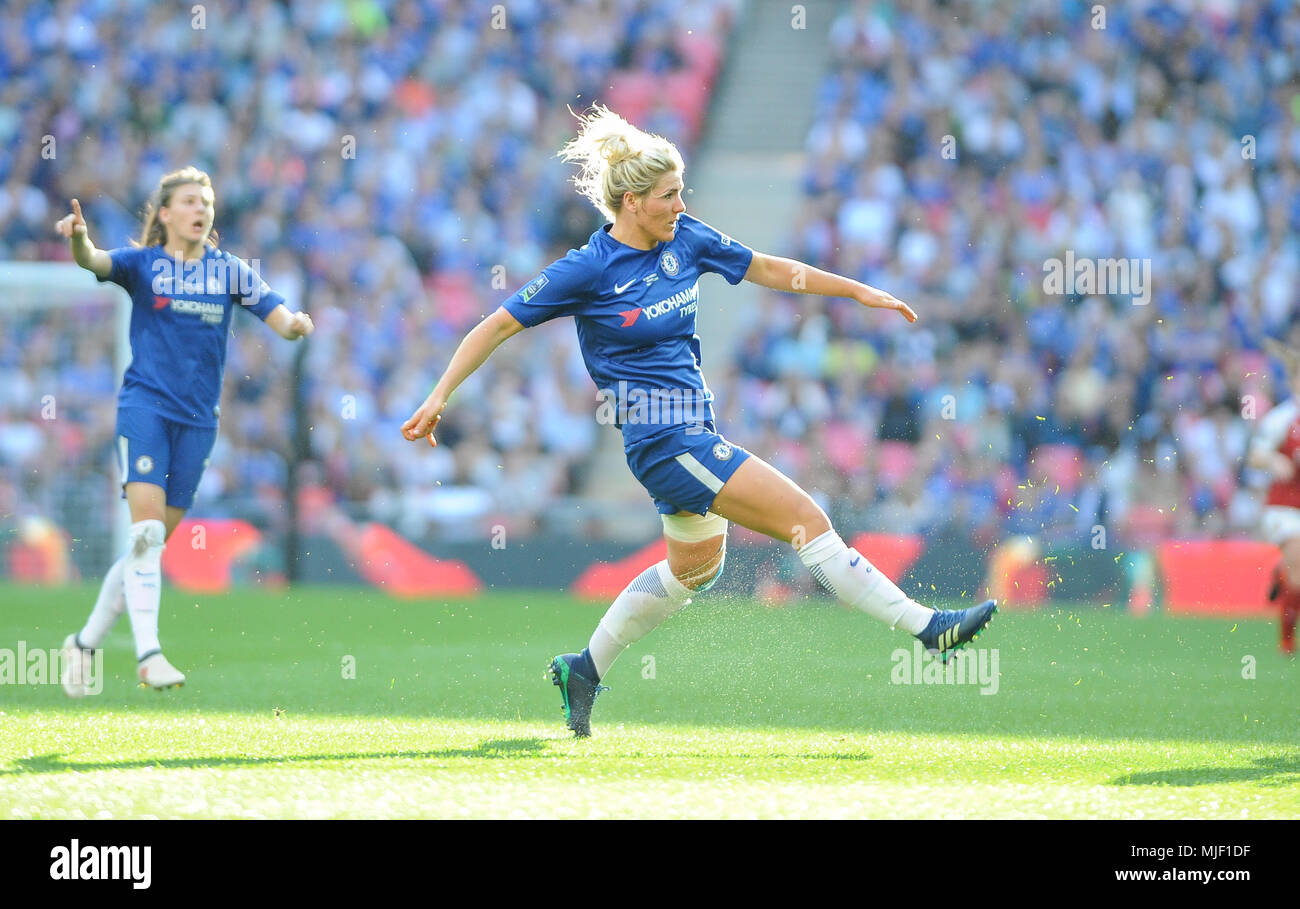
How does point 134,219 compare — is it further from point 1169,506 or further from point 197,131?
point 1169,506

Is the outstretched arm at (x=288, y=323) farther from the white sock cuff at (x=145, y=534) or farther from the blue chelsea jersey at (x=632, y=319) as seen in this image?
the blue chelsea jersey at (x=632, y=319)

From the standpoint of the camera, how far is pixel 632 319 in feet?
19.8

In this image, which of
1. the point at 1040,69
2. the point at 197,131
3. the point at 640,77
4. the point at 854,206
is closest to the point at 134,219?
the point at 197,131

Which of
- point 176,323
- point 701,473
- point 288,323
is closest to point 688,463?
point 701,473

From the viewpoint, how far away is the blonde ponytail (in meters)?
6.05

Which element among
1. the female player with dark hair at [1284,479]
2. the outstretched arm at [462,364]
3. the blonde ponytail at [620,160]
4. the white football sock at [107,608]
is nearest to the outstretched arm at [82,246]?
the white football sock at [107,608]

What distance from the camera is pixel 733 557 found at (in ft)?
40.5

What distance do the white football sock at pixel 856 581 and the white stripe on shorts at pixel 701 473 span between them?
390 millimetres

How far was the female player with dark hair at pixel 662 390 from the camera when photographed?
19.4 ft

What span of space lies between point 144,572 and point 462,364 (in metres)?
2.10

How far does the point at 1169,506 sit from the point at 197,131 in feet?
37.4

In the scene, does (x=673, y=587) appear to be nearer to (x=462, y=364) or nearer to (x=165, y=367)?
(x=462, y=364)

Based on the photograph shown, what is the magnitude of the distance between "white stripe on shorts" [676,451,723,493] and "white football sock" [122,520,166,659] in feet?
8.11

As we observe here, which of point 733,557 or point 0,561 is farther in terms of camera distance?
point 0,561
